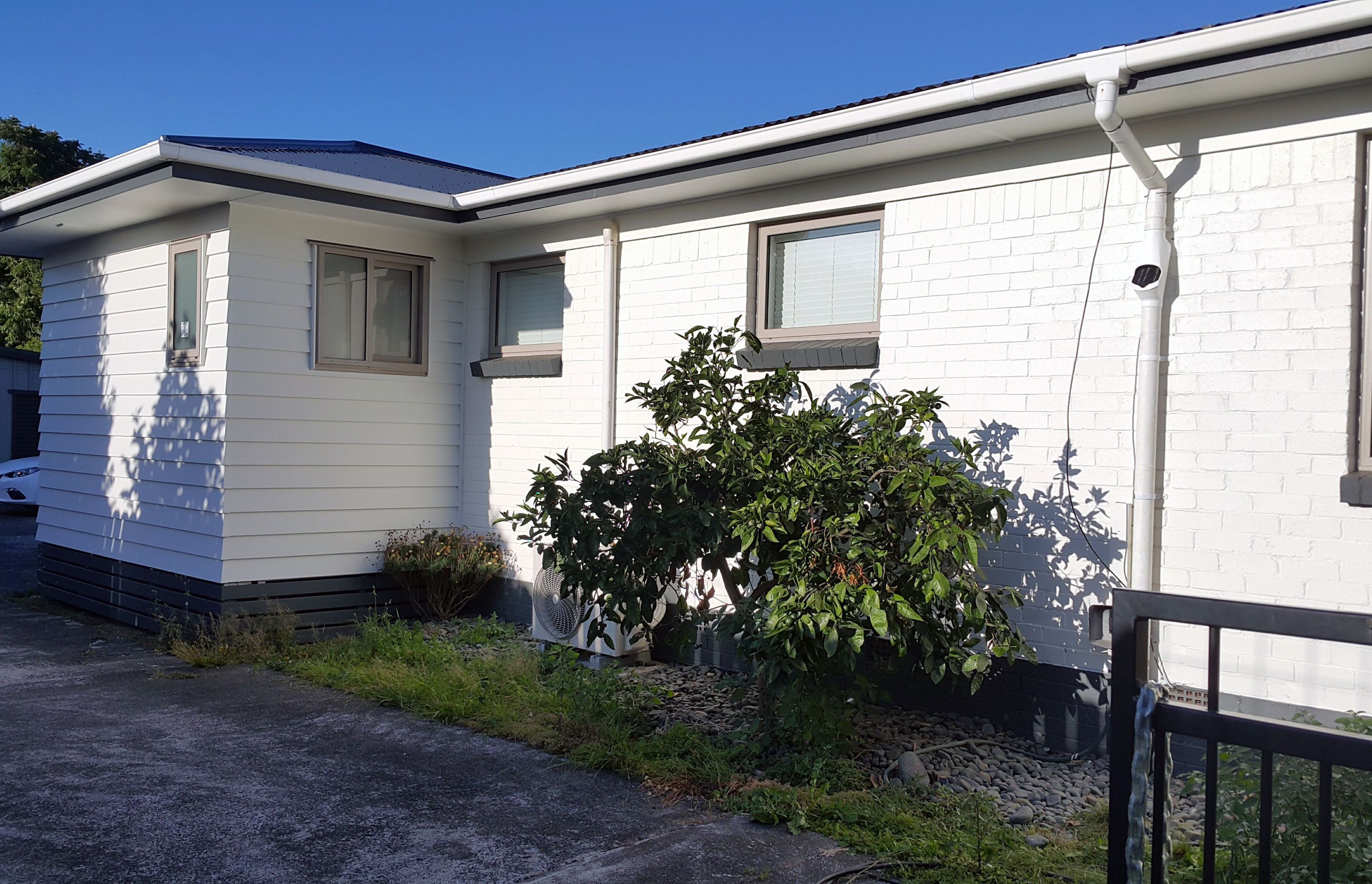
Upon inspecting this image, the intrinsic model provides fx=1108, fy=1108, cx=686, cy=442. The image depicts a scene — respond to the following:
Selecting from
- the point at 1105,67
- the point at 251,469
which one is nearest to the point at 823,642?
the point at 1105,67

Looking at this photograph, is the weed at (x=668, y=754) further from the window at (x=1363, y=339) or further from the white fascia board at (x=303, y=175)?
the white fascia board at (x=303, y=175)

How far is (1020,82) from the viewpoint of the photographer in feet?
17.0

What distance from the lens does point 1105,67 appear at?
4.91m

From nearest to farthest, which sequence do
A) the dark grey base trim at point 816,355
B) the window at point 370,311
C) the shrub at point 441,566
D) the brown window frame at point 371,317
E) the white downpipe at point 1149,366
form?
the white downpipe at point 1149,366 < the dark grey base trim at point 816,355 < the brown window frame at point 371,317 < the window at point 370,311 < the shrub at point 441,566

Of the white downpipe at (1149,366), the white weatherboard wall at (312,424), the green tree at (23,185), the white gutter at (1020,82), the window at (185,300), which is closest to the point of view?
the white gutter at (1020,82)

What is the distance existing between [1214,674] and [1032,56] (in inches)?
145

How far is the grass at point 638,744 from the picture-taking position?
420 centimetres

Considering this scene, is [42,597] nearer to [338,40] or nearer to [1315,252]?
[1315,252]

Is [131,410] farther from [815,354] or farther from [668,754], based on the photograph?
[668,754]

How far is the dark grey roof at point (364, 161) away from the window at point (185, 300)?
82 centimetres

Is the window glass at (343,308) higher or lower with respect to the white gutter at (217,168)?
lower

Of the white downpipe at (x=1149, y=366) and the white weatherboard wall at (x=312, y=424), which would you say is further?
the white weatherboard wall at (x=312, y=424)

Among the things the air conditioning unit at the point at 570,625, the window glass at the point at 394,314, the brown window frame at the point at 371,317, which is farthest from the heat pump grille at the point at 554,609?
the window glass at the point at 394,314

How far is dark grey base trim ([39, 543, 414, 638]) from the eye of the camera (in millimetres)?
7922
